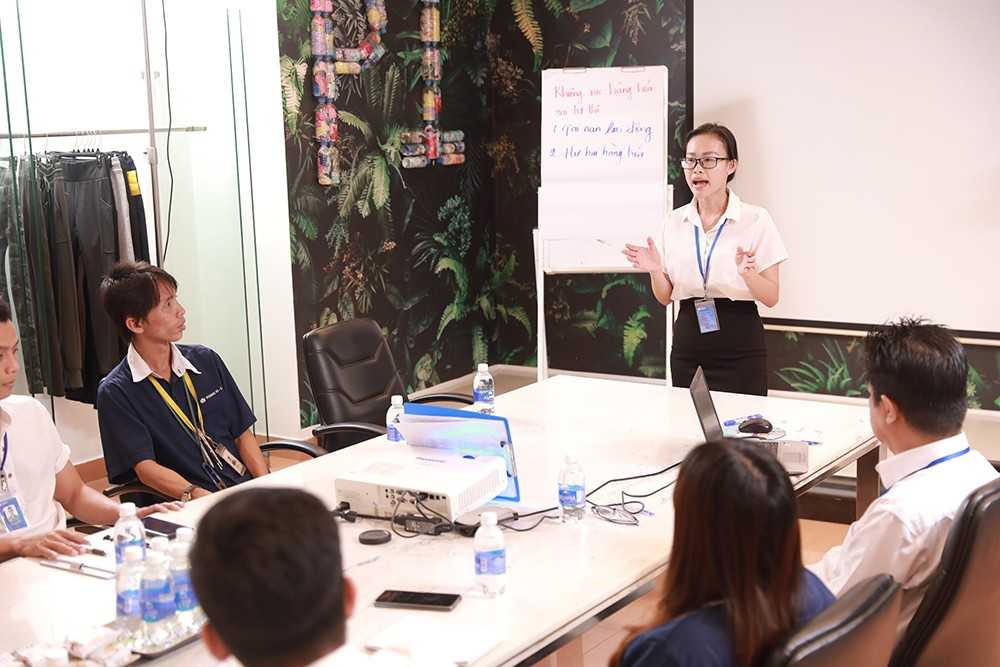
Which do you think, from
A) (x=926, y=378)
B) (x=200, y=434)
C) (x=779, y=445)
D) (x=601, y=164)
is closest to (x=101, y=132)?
(x=200, y=434)

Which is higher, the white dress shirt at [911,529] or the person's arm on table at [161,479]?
the white dress shirt at [911,529]

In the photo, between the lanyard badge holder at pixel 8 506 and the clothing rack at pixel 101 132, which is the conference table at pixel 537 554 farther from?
the clothing rack at pixel 101 132

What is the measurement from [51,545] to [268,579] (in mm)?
1490

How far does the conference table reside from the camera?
2.19 meters

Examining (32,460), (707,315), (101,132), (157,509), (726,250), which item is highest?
(101,132)

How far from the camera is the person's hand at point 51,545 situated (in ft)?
8.52

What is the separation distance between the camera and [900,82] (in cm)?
562

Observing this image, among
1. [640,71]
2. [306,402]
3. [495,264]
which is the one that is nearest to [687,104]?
[640,71]

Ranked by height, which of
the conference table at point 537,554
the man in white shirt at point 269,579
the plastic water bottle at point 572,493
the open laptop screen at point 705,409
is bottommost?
the conference table at point 537,554


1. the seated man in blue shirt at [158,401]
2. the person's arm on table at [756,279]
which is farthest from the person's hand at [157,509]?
the person's arm on table at [756,279]

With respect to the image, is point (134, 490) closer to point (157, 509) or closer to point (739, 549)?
point (157, 509)

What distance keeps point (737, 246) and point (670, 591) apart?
276 cm

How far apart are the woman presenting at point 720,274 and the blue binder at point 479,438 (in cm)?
161

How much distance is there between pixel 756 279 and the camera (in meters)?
4.20
